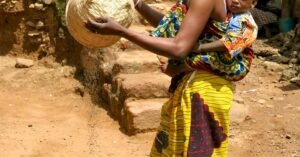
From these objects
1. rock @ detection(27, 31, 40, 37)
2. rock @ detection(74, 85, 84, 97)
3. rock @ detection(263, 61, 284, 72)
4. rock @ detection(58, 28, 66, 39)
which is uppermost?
rock @ detection(58, 28, 66, 39)

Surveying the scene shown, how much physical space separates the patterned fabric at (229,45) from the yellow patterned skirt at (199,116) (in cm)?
5

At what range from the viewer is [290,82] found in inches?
231

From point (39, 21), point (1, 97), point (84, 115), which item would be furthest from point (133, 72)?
point (39, 21)

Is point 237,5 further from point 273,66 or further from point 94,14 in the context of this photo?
point 273,66

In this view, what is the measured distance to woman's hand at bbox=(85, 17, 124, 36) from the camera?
6.72 ft

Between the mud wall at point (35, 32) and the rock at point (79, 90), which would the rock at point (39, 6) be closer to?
the mud wall at point (35, 32)

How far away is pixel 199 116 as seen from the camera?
217 centimetres

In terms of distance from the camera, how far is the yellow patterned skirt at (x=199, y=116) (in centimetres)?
218

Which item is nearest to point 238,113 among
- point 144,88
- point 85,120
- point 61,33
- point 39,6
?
point 144,88

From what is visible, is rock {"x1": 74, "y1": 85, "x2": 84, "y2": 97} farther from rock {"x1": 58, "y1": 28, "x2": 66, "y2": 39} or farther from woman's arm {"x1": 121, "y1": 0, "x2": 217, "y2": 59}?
→ woman's arm {"x1": 121, "y1": 0, "x2": 217, "y2": 59}

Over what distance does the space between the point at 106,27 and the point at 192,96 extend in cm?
46

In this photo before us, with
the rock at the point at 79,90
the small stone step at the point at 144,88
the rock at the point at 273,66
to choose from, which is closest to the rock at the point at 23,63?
the rock at the point at 79,90

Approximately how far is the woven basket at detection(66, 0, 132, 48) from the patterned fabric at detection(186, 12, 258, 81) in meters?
0.34

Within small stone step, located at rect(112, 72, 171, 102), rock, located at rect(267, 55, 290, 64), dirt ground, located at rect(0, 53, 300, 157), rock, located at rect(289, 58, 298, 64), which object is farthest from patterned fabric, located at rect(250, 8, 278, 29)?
small stone step, located at rect(112, 72, 171, 102)
